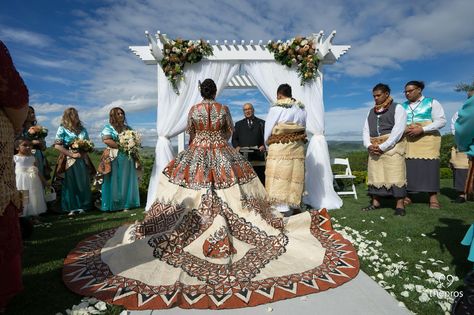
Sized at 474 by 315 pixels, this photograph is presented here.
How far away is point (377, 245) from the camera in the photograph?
3.59m

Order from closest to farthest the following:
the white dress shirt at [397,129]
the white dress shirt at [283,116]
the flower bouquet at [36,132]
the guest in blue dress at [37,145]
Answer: the white dress shirt at [283,116], the white dress shirt at [397,129], the guest in blue dress at [37,145], the flower bouquet at [36,132]

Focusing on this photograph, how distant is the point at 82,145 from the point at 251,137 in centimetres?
337

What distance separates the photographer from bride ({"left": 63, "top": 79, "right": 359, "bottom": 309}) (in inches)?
98.1

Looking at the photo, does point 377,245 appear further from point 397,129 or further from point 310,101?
point 310,101

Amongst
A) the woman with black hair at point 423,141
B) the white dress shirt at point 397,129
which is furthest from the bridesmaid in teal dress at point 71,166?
the woman with black hair at point 423,141

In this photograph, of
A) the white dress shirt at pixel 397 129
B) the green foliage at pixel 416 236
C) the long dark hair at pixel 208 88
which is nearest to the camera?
the green foliage at pixel 416 236

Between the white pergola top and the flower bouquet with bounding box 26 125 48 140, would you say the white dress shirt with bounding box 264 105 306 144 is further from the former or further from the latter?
the flower bouquet with bounding box 26 125 48 140

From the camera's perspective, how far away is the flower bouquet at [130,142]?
5871mm

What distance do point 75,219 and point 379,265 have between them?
4862 millimetres

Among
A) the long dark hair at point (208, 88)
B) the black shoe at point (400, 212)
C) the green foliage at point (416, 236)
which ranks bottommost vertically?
the green foliage at point (416, 236)

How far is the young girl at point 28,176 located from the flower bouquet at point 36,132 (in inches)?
13.4

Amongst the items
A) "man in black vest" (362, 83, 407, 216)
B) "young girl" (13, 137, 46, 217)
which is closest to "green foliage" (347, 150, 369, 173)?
"man in black vest" (362, 83, 407, 216)

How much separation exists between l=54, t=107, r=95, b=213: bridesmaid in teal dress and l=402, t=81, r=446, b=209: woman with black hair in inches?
247

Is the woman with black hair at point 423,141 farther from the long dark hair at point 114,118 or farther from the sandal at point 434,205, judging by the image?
the long dark hair at point 114,118
